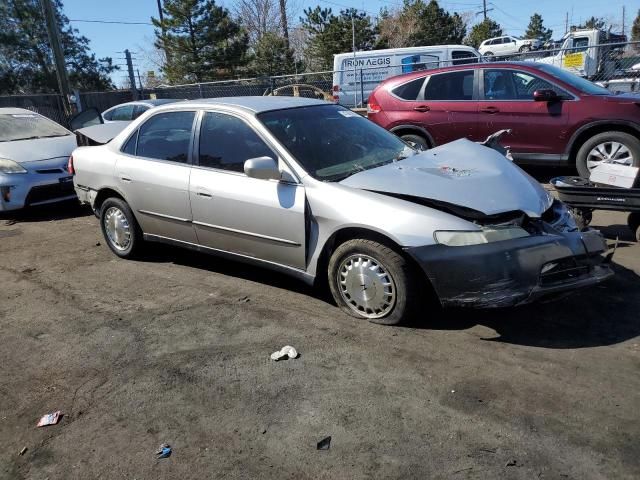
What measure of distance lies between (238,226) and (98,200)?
219cm

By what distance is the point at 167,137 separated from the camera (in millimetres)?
5031

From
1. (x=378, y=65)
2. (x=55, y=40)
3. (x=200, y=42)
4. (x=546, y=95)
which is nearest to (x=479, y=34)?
(x=200, y=42)

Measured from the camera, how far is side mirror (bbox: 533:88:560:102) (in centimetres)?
748

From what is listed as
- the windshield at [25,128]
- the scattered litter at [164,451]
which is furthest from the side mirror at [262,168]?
the windshield at [25,128]

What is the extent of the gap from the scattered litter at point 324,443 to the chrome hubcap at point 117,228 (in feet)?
11.6

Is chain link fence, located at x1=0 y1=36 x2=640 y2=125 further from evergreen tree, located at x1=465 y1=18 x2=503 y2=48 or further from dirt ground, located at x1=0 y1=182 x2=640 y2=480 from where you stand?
evergreen tree, located at x1=465 y1=18 x2=503 y2=48

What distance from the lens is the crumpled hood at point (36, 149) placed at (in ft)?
25.6

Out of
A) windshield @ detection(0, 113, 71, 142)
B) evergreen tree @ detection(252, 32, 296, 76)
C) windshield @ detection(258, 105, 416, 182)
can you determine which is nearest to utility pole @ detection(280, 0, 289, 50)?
evergreen tree @ detection(252, 32, 296, 76)

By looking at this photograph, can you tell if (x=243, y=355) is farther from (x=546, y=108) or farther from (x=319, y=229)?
(x=546, y=108)

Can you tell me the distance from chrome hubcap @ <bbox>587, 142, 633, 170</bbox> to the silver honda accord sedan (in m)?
3.37

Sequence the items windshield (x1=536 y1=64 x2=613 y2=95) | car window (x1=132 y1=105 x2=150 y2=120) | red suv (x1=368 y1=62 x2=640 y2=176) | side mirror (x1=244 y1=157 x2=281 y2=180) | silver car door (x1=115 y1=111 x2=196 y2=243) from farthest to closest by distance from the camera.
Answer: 1. car window (x1=132 y1=105 x2=150 y2=120)
2. windshield (x1=536 y1=64 x2=613 y2=95)
3. red suv (x1=368 y1=62 x2=640 y2=176)
4. silver car door (x1=115 y1=111 x2=196 y2=243)
5. side mirror (x1=244 y1=157 x2=281 y2=180)

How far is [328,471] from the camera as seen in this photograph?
252 centimetres

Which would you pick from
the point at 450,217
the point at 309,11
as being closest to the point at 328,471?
the point at 450,217

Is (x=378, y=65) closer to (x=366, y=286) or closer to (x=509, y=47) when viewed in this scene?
(x=366, y=286)
